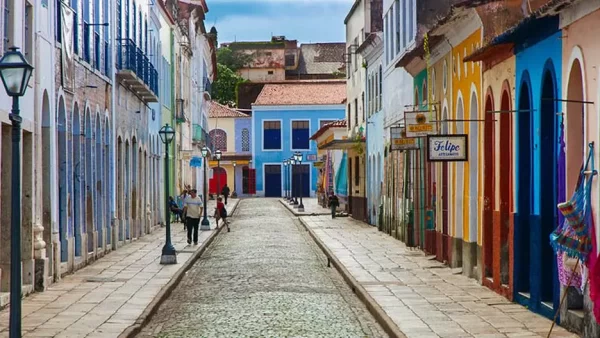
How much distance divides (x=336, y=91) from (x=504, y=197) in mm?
71269

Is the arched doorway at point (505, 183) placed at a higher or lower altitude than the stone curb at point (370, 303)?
higher

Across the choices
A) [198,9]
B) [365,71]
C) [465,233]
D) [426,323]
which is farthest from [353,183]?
[426,323]

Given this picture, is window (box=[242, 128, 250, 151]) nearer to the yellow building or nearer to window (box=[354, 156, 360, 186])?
the yellow building

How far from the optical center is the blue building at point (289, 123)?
8769 cm

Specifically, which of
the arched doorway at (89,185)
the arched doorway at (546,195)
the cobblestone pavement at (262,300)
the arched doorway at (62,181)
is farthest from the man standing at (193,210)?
the arched doorway at (546,195)

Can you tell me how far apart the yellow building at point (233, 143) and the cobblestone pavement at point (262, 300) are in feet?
201

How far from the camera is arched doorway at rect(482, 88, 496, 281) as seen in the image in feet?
59.4

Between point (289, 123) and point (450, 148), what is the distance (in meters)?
70.2

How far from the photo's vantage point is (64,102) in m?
21.1

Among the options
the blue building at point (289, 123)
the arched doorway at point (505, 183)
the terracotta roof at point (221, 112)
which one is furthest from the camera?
the terracotta roof at point (221, 112)

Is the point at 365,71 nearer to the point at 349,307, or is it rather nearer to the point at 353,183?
the point at 353,183

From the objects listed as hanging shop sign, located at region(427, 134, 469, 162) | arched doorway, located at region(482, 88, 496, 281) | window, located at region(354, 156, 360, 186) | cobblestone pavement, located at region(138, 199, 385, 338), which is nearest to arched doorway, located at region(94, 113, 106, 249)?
cobblestone pavement, located at region(138, 199, 385, 338)

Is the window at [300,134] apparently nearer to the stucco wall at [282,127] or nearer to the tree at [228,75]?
the stucco wall at [282,127]

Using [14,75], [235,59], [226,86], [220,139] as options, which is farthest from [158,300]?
[235,59]
